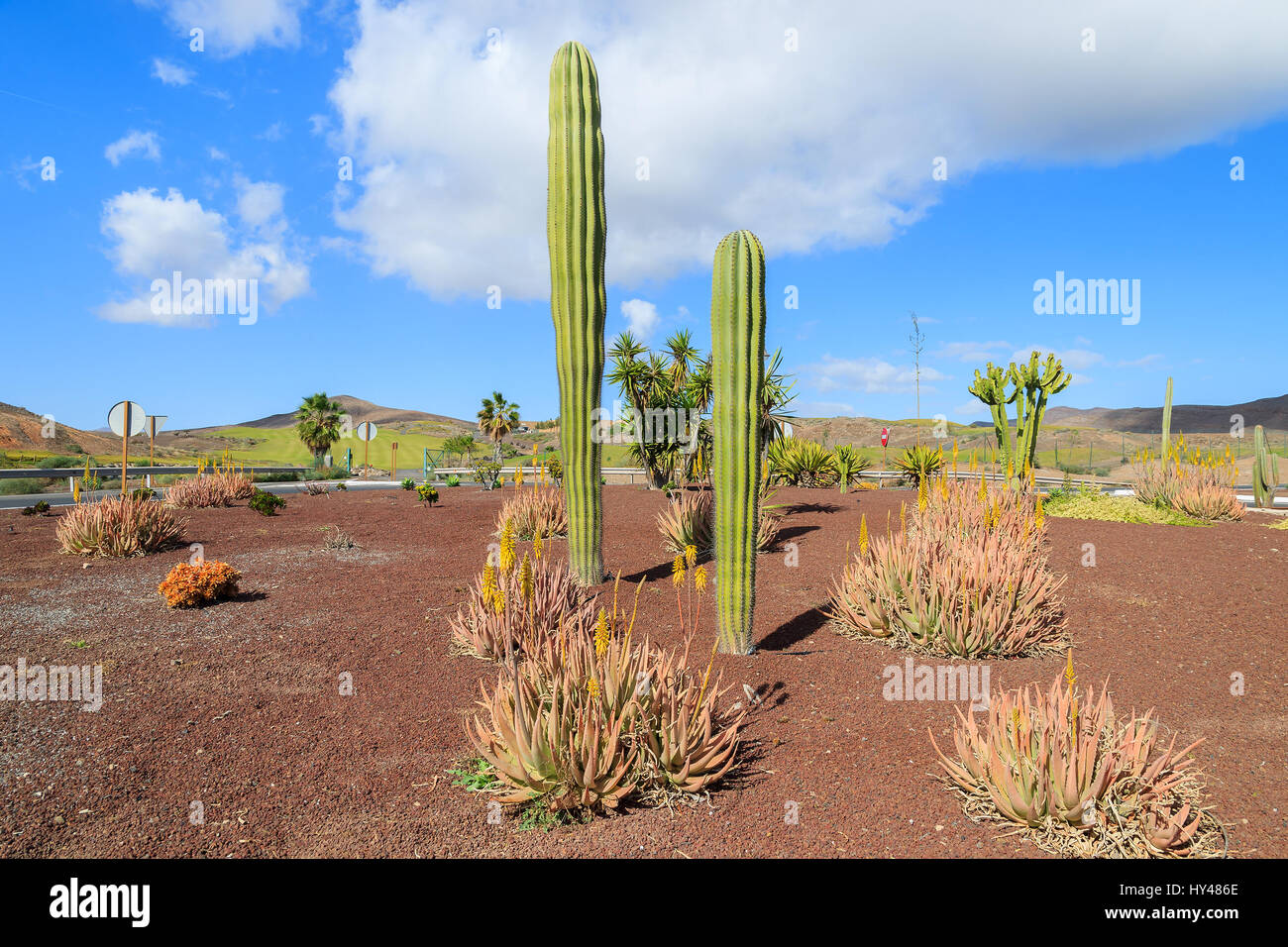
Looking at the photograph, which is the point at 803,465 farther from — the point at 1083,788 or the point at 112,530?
the point at 1083,788

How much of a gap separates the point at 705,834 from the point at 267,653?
4.21 meters

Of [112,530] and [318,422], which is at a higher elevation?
[318,422]

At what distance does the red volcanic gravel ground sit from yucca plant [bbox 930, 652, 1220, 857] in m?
0.16

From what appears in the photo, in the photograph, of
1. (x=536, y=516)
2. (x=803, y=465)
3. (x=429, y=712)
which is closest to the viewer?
(x=429, y=712)

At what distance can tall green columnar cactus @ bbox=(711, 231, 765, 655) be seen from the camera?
19.0 feet

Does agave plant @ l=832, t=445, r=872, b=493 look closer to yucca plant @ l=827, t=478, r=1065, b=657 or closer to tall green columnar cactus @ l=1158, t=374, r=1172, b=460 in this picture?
tall green columnar cactus @ l=1158, t=374, r=1172, b=460

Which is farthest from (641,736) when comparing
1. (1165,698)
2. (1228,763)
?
(1165,698)

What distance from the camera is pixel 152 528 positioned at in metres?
10.2

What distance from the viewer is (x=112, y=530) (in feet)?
32.4

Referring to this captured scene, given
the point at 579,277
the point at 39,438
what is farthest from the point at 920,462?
the point at 39,438

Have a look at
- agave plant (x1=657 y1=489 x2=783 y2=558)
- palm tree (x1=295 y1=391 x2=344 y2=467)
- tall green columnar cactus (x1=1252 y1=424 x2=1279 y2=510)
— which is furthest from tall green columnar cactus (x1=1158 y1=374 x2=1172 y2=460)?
palm tree (x1=295 y1=391 x2=344 y2=467)

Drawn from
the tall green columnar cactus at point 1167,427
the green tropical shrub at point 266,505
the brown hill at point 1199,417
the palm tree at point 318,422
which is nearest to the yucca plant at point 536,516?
the green tropical shrub at point 266,505

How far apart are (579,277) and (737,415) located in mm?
2900

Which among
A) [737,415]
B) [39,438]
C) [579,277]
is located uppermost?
[39,438]
